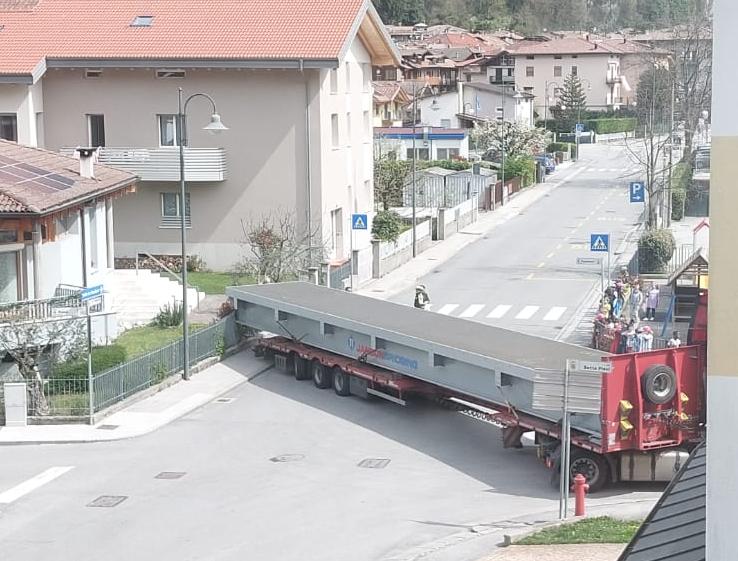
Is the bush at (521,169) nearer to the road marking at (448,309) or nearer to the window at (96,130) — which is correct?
the window at (96,130)

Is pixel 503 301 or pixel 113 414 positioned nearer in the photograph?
pixel 113 414

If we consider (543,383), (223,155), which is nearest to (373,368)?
(543,383)

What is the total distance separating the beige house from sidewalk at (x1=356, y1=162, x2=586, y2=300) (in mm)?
1923

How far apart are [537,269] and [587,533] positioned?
98.2ft

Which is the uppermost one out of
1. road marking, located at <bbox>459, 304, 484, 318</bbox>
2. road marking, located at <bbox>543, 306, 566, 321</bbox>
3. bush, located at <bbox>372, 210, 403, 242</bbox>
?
bush, located at <bbox>372, 210, 403, 242</bbox>

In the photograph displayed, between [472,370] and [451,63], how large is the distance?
11197 cm

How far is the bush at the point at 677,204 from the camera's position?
60938 millimetres

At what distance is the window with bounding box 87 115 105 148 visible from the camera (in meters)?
46.0

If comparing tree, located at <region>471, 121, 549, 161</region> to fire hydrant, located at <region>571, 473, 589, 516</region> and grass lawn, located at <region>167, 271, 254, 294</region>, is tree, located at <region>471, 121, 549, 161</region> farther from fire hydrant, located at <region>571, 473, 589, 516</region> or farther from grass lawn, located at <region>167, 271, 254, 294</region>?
fire hydrant, located at <region>571, 473, 589, 516</region>

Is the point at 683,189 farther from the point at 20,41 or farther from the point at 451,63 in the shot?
the point at 451,63

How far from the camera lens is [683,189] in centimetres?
6184

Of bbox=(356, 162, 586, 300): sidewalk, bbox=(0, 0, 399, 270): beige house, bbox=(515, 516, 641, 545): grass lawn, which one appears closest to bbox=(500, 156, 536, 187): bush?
bbox=(356, 162, 586, 300): sidewalk

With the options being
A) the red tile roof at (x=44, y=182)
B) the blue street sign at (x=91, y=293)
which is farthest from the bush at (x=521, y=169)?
the blue street sign at (x=91, y=293)

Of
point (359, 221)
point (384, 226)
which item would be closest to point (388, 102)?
point (384, 226)
